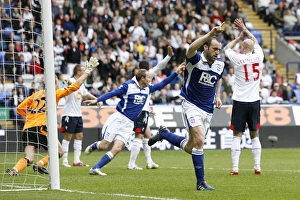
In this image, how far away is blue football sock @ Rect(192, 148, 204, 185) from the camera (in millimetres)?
12164

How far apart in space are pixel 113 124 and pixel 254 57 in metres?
3.16

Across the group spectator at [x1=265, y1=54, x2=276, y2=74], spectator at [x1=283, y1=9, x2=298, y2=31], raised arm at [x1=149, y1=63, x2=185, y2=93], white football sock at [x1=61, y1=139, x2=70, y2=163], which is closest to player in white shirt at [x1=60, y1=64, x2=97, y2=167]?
white football sock at [x1=61, y1=139, x2=70, y2=163]

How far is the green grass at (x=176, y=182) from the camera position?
11.4 meters

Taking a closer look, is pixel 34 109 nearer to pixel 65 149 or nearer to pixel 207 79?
pixel 207 79

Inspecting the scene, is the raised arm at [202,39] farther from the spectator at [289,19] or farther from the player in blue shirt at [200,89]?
the spectator at [289,19]

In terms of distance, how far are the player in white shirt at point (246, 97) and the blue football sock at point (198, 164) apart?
294 cm

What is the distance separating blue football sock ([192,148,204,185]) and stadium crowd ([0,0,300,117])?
14716mm

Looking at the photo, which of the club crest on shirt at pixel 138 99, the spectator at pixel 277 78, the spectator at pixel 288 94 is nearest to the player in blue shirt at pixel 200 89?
the club crest on shirt at pixel 138 99

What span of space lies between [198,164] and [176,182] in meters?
1.46

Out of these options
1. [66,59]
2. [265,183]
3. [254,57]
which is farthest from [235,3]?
[265,183]

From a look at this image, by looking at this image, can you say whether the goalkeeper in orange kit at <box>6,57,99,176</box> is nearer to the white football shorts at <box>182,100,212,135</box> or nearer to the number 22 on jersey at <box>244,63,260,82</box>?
the white football shorts at <box>182,100,212,135</box>

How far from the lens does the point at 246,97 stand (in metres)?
15.2

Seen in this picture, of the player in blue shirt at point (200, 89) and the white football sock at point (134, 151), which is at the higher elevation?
the player in blue shirt at point (200, 89)

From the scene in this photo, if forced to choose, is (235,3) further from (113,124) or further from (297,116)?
(113,124)
